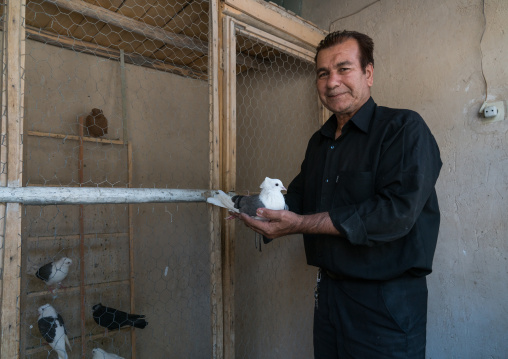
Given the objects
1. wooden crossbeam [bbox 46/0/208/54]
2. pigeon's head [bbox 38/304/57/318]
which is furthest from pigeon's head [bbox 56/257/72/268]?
wooden crossbeam [bbox 46/0/208/54]

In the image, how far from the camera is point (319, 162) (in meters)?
1.28

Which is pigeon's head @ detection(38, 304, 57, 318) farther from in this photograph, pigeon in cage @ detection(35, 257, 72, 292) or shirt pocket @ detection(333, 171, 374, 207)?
shirt pocket @ detection(333, 171, 374, 207)

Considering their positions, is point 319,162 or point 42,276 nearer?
point 319,162

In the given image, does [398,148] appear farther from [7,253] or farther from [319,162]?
[7,253]

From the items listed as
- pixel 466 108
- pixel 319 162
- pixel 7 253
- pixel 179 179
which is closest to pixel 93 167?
pixel 179 179

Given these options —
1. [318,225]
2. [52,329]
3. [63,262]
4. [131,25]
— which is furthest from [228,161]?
[52,329]

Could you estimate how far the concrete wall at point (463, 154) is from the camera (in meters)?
1.30

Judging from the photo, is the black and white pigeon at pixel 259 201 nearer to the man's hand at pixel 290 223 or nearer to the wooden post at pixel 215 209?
the man's hand at pixel 290 223

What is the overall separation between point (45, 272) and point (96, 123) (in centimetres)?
109

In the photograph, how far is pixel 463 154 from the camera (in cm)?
142

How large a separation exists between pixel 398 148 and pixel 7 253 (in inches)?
47.9

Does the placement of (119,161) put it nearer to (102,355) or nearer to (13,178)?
(102,355)

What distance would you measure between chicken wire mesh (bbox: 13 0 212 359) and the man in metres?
1.12

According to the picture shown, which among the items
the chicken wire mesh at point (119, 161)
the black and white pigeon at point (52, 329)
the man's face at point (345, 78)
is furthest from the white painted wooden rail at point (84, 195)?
the black and white pigeon at point (52, 329)
